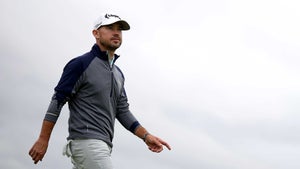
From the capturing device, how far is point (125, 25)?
737 cm

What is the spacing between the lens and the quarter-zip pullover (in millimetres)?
6777

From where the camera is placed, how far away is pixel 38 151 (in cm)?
646

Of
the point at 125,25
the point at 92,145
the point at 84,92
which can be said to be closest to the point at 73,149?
the point at 92,145

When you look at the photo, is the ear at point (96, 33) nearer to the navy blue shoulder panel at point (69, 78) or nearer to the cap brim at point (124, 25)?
the cap brim at point (124, 25)

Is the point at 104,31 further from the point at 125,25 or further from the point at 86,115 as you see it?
the point at 86,115

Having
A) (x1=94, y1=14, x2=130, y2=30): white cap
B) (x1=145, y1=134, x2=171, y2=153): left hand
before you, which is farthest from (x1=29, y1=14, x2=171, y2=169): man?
(x1=145, y1=134, x2=171, y2=153): left hand

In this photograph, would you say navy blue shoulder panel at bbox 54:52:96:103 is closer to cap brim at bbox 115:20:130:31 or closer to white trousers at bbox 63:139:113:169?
white trousers at bbox 63:139:113:169

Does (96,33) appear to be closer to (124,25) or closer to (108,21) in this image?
(108,21)

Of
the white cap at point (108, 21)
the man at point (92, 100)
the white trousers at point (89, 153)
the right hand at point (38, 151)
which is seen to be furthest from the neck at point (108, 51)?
the right hand at point (38, 151)

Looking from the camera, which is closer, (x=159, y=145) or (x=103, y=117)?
(x=103, y=117)

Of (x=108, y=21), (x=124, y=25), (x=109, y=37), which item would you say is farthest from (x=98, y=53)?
(x=124, y=25)

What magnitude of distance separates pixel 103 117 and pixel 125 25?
4.43 ft

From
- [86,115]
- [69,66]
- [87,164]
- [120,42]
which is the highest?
[120,42]

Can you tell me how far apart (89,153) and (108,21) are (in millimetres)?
1841
